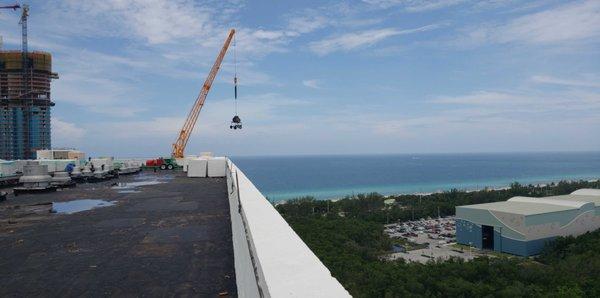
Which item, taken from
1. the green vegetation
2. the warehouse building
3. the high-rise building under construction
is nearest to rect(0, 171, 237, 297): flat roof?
the green vegetation

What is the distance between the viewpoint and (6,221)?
10.5 meters

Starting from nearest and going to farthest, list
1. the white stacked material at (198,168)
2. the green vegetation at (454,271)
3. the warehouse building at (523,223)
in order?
the white stacked material at (198,168)
the green vegetation at (454,271)
the warehouse building at (523,223)

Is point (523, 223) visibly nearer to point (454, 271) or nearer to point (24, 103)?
point (454, 271)

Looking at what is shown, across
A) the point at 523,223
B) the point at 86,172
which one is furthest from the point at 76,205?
the point at 523,223

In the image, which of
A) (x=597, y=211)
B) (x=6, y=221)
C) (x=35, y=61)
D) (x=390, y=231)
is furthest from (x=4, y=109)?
(x=597, y=211)

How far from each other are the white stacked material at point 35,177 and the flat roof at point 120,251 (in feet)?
15.0

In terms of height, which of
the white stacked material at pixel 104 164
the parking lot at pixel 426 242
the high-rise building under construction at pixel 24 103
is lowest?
the parking lot at pixel 426 242

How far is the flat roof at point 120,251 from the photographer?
5.49 metres

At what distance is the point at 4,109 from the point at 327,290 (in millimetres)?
125716

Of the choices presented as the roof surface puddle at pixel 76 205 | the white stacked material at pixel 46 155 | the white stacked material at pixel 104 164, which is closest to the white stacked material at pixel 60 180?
the roof surface puddle at pixel 76 205

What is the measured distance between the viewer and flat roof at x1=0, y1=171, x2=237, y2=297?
549cm

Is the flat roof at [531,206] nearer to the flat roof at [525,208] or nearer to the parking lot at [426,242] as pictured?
the flat roof at [525,208]

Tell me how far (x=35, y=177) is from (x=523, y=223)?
68.5 metres

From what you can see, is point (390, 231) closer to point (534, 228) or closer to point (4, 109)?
point (534, 228)
